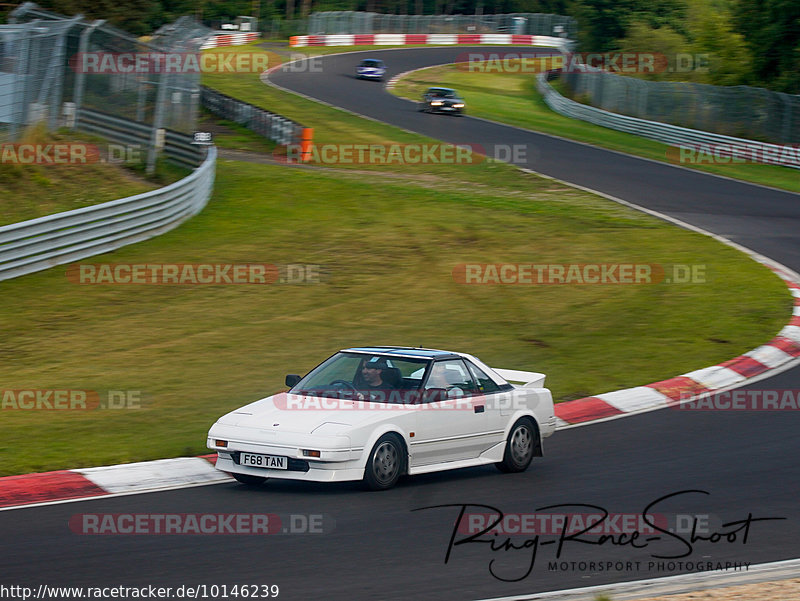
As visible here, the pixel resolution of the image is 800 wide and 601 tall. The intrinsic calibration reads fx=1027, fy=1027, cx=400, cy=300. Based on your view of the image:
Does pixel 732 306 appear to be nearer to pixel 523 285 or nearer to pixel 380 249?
pixel 523 285

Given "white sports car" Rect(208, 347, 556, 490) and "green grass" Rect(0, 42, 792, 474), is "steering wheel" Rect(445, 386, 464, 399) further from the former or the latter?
"green grass" Rect(0, 42, 792, 474)

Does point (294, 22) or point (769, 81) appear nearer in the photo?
point (769, 81)

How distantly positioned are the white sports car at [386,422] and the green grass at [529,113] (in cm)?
2247

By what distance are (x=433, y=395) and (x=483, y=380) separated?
2.53 feet

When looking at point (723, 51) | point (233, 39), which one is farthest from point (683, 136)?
point (233, 39)

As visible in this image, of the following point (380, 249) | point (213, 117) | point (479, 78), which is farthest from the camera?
point (479, 78)

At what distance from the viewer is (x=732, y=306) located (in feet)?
55.1

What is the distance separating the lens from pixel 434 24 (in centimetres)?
9012

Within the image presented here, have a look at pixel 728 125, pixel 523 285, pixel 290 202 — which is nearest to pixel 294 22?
pixel 728 125

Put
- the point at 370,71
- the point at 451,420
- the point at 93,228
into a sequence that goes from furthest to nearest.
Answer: the point at 370,71 → the point at 93,228 → the point at 451,420

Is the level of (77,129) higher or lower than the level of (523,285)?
higher

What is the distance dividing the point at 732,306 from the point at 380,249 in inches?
280

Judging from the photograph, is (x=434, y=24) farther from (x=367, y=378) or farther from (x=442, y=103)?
(x=367, y=378)

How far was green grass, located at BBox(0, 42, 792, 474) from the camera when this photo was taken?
11656mm
